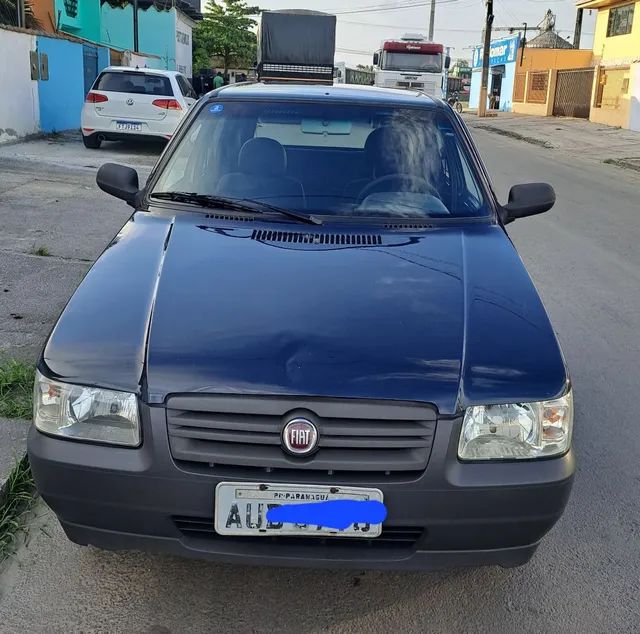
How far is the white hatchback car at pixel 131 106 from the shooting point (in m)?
15.0

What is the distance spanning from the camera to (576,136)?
27.0m

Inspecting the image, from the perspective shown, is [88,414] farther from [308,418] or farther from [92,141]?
[92,141]

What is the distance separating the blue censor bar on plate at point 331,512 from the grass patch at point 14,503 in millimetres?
1238

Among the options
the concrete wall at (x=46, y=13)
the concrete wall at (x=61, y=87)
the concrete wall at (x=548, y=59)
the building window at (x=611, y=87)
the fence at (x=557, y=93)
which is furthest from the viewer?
the concrete wall at (x=548, y=59)

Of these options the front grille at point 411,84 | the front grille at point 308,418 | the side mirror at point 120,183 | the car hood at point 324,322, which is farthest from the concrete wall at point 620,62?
the front grille at point 308,418

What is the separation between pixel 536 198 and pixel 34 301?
140 inches

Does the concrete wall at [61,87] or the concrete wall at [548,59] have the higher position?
the concrete wall at [548,59]

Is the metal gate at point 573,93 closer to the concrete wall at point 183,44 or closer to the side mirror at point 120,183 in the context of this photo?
the concrete wall at point 183,44

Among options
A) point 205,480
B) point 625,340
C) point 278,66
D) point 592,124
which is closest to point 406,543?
point 205,480

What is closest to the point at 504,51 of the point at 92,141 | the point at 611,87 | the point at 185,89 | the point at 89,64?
the point at 611,87

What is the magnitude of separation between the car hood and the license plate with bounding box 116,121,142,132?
41.3ft

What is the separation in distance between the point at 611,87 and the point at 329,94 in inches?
1253

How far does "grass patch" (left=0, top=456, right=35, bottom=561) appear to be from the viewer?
2.98 meters

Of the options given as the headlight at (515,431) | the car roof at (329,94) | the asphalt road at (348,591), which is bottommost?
the asphalt road at (348,591)
